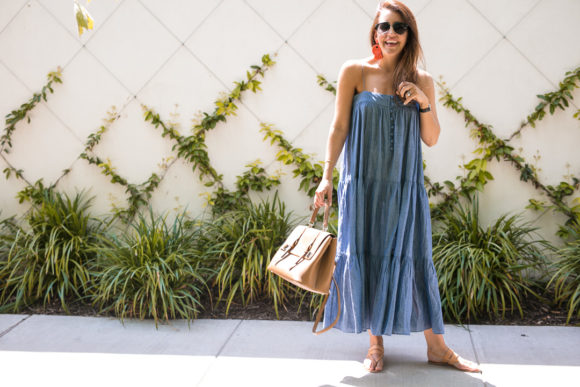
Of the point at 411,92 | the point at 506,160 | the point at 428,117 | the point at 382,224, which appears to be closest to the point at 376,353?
the point at 382,224

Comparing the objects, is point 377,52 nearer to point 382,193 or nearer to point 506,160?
point 382,193

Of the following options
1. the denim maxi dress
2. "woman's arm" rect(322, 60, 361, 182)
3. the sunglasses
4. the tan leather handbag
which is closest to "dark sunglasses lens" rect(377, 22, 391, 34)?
the sunglasses

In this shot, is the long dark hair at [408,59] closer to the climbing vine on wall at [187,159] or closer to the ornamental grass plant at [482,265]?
the ornamental grass plant at [482,265]

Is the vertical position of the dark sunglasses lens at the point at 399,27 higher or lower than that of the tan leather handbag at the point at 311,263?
higher

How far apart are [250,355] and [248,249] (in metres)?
0.97

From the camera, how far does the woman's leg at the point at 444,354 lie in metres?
2.97

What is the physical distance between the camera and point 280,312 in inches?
154

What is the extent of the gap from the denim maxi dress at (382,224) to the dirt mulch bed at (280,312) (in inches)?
40.9

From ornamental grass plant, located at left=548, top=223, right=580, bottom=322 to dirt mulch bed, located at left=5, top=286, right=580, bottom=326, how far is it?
84mm

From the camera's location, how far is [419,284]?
9.63 ft

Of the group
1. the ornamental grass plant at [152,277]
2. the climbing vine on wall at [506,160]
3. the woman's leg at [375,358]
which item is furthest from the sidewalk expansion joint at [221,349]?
the climbing vine on wall at [506,160]

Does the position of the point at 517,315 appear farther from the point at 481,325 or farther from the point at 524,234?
the point at 524,234

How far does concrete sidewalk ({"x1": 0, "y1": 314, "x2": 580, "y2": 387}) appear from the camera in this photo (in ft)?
9.62

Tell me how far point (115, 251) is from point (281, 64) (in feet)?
6.36
